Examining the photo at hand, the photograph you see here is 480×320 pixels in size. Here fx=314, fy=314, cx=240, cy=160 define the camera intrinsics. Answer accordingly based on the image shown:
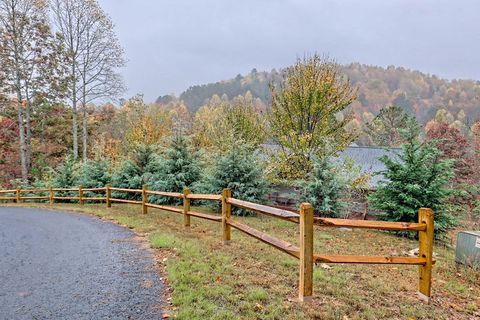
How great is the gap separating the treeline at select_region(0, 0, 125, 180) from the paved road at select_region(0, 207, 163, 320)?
565 inches

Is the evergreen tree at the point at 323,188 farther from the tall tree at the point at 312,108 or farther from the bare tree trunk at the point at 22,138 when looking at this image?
the bare tree trunk at the point at 22,138

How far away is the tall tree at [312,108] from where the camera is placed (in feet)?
40.4

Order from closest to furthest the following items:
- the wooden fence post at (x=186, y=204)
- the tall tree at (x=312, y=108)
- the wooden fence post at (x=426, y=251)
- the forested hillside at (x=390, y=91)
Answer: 1. the wooden fence post at (x=426, y=251)
2. the wooden fence post at (x=186, y=204)
3. the tall tree at (x=312, y=108)
4. the forested hillside at (x=390, y=91)

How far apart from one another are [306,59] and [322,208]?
242 inches

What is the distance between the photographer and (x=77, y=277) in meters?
4.65

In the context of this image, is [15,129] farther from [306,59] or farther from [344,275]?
[344,275]

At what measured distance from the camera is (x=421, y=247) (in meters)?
4.17

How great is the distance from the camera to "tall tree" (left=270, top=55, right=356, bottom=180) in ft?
40.4

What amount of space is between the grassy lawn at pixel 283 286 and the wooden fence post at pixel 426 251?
0.56 ft

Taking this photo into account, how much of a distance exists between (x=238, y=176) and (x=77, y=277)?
7.75 metres

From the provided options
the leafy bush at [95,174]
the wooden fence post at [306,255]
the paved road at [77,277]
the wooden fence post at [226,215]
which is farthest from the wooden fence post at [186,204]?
the leafy bush at [95,174]

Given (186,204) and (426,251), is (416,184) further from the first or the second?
(186,204)

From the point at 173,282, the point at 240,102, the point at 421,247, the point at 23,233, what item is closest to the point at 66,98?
the point at 240,102

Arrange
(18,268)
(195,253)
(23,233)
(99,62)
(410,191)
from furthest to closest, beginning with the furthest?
(99,62), (410,191), (23,233), (195,253), (18,268)
